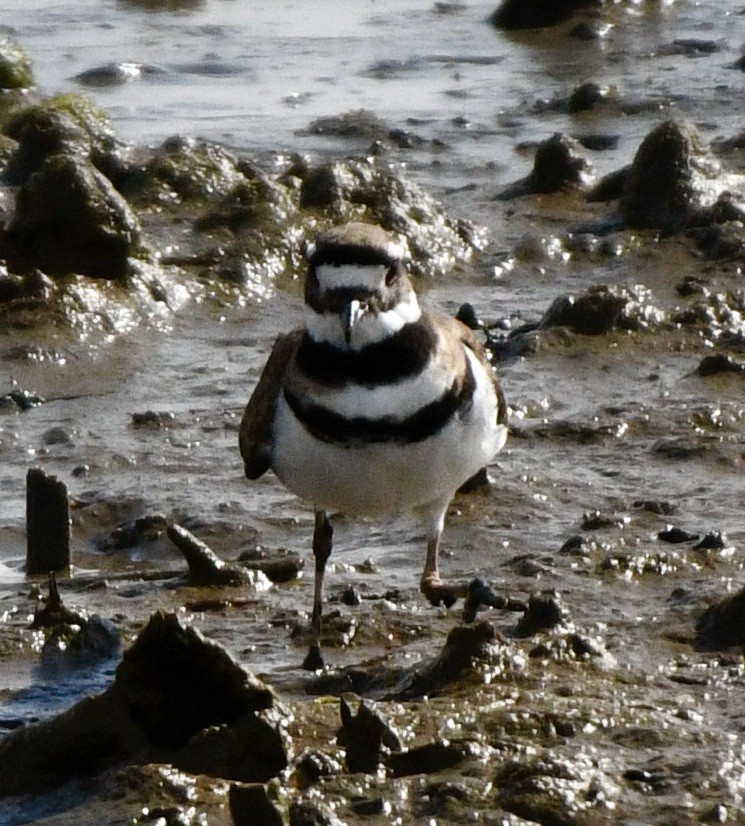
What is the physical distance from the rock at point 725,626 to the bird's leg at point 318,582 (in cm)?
114

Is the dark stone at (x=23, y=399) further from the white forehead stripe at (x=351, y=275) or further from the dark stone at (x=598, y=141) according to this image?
the dark stone at (x=598, y=141)

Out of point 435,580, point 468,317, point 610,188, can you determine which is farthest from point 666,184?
point 435,580

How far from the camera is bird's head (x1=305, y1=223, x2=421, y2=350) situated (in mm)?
5777

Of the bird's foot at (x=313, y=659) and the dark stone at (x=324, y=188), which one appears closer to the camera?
the bird's foot at (x=313, y=659)

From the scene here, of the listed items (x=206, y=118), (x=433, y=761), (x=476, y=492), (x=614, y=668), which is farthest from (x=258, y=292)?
(x=433, y=761)

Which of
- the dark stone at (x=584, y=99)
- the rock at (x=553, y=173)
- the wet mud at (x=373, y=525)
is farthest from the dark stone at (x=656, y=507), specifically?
the dark stone at (x=584, y=99)

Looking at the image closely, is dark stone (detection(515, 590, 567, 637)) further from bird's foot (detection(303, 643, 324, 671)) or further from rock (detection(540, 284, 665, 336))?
rock (detection(540, 284, 665, 336))

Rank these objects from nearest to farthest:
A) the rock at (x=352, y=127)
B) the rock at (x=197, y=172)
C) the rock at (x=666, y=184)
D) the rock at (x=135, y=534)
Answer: the rock at (x=135, y=534) → the rock at (x=666, y=184) → the rock at (x=197, y=172) → the rock at (x=352, y=127)

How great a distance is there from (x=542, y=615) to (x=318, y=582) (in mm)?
767

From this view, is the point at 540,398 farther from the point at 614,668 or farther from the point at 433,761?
the point at 433,761

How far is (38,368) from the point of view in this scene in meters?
8.74

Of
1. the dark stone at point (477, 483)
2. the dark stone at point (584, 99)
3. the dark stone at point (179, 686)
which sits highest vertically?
the dark stone at point (179, 686)

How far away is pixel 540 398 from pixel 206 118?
529 cm

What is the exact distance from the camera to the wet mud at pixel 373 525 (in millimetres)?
4887
